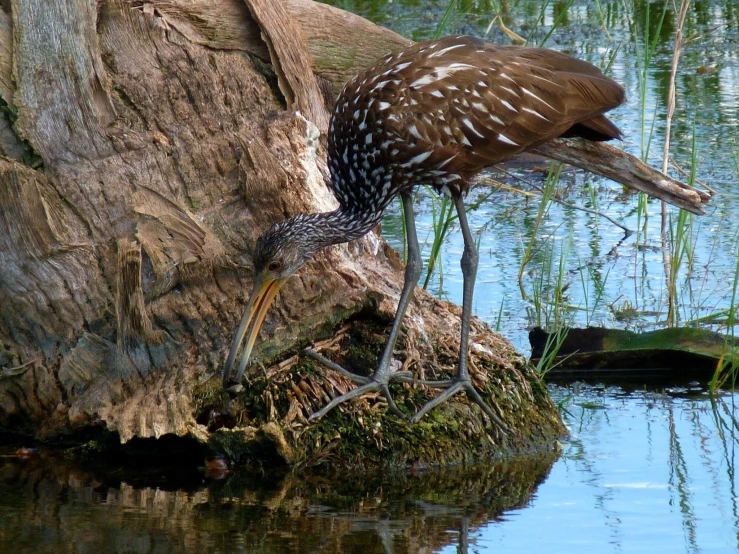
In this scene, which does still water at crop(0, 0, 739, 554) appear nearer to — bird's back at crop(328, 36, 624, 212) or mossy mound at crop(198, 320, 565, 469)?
mossy mound at crop(198, 320, 565, 469)

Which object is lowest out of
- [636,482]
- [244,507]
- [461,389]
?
[244,507]

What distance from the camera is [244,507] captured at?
13.7 ft

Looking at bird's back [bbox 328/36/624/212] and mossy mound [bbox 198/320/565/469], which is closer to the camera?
mossy mound [bbox 198/320/565/469]

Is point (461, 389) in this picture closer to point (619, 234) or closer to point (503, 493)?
point (503, 493)

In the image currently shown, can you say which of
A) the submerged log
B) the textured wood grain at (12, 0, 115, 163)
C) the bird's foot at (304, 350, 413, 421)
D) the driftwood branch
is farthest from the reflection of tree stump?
the driftwood branch

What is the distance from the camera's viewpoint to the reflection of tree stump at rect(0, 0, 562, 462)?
4652 mm

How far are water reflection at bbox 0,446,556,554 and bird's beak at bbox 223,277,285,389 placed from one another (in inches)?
16.0

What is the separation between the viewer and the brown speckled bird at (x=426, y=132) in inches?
184

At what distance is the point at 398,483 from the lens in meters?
4.44

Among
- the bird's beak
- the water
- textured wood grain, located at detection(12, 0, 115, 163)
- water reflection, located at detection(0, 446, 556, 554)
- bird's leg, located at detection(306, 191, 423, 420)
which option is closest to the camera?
water reflection, located at detection(0, 446, 556, 554)

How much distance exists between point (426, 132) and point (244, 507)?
1.66 metres

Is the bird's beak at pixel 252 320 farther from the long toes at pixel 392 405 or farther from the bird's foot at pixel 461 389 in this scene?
the bird's foot at pixel 461 389

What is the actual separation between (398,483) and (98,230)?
1.61m

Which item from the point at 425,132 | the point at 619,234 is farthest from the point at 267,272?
the point at 619,234
